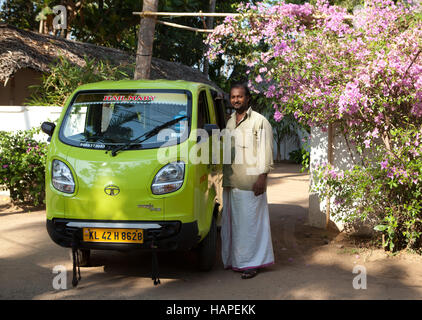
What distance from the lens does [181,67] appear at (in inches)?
759

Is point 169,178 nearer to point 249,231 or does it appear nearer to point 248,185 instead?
point 248,185

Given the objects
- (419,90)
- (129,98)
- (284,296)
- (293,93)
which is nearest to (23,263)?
(129,98)

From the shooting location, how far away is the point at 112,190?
4457 millimetres

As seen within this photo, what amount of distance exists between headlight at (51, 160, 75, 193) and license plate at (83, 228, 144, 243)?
458 millimetres

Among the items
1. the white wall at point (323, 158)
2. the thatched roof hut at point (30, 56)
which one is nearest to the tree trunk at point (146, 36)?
the white wall at point (323, 158)

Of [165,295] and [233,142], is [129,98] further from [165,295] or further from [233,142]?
[165,295]

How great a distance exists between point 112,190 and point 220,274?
1.60m

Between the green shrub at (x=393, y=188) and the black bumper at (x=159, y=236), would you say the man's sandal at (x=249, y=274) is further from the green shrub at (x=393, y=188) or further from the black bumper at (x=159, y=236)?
the green shrub at (x=393, y=188)

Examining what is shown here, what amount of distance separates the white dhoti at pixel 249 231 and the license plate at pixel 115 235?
1.25m

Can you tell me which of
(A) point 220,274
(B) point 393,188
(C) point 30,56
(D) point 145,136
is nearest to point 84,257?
(A) point 220,274

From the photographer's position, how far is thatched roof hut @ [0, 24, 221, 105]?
39.5 ft

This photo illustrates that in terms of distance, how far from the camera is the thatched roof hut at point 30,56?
474 inches

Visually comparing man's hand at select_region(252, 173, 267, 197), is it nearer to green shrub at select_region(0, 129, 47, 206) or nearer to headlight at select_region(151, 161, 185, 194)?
headlight at select_region(151, 161, 185, 194)
